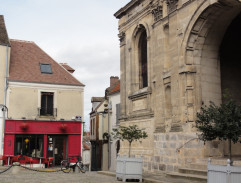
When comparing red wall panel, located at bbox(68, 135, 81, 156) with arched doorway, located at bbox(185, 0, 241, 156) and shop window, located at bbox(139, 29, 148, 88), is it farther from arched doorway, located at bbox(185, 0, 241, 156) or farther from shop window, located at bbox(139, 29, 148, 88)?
arched doorway, located at bbox(185, 0, 241, 156)

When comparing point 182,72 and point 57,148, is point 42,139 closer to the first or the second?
point 57,148

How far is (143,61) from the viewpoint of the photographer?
1900 centimetres

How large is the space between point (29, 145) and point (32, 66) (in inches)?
224

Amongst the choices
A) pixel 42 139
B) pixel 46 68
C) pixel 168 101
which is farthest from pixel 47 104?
pixel 168 101

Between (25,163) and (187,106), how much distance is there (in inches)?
489

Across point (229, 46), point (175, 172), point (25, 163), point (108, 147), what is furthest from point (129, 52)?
point (108, 147)

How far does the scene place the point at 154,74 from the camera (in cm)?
1662

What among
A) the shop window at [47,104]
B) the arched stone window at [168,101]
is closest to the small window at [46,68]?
the shop window at [47,104]

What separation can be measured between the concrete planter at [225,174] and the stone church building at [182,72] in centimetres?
484

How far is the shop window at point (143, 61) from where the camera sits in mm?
18719

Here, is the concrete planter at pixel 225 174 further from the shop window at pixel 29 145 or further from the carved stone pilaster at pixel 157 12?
the shop window at pixel 29 145

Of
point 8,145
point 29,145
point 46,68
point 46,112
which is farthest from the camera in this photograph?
point 46,68

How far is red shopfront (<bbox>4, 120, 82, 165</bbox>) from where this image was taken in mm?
22641

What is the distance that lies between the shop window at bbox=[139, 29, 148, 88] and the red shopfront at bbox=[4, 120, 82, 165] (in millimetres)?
7700
